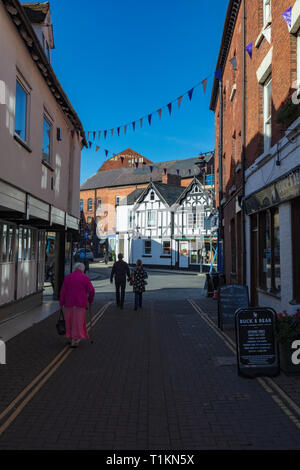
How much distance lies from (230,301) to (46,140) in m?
7.20

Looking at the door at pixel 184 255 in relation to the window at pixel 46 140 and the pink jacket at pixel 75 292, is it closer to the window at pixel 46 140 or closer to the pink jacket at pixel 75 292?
the window at pixel 46 140

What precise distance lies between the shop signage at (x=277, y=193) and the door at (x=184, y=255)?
29177 millimetres

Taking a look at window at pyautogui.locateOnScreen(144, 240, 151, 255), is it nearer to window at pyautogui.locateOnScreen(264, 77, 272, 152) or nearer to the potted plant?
window at pyautogui.locateOnScreen(264, 77, 272, 152)

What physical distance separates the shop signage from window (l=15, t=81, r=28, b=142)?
5.97 metres

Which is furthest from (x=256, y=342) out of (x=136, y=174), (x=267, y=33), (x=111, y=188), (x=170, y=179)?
(x=111, y=188)

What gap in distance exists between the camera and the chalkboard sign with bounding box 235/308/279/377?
6.01 metres

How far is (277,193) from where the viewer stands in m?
8.97

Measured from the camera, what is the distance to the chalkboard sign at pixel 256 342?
19.7ft

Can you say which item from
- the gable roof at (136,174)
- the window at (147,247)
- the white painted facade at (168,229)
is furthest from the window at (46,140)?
the gable roof at (136,174)

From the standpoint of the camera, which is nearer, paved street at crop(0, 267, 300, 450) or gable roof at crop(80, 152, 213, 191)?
paved street at crop(0, 267, 300, 450)

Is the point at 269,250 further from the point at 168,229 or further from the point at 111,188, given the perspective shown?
the point at 111,188

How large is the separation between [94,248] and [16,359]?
57.9 meters

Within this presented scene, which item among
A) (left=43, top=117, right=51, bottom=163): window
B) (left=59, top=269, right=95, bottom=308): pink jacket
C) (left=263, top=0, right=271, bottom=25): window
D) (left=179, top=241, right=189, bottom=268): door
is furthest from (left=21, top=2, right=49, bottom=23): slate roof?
(left=179, top=241, right=189, bottom=268): door
